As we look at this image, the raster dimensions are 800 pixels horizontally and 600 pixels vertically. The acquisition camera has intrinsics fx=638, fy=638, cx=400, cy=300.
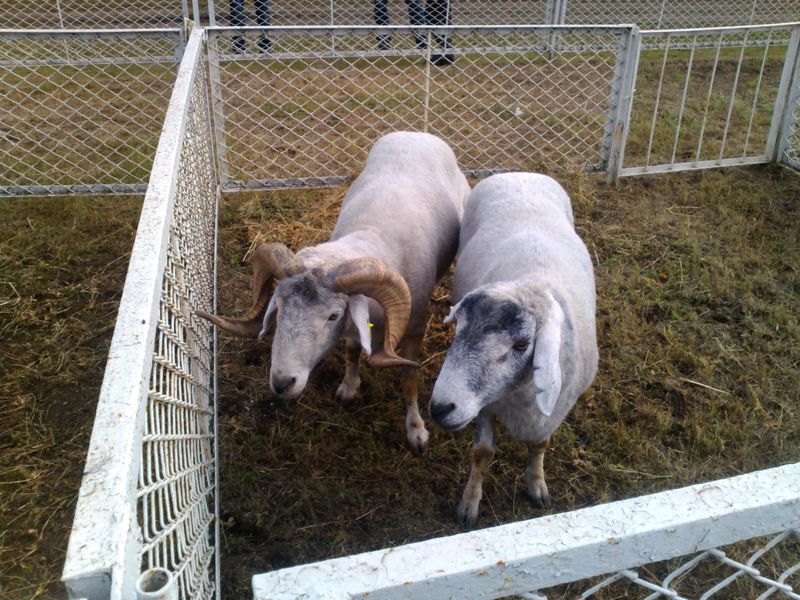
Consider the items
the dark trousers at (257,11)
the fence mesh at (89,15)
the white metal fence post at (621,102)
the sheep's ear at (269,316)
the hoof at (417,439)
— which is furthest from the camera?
the fence mesh at (89,15)

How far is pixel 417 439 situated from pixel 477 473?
452mm

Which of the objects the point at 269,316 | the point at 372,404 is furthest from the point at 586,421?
the point at 269,316

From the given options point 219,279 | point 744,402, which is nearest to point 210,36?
point 219,279

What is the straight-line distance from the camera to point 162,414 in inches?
69.4

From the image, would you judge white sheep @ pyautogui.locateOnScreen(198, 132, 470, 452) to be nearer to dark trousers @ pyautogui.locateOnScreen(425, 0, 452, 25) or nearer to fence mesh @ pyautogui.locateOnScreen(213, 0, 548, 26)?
dark trousers @ pyautogui.locateOnScreen(425, 0, 452, 25)

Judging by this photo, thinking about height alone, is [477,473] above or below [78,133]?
below

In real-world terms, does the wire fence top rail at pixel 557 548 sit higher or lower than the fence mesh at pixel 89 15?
higher

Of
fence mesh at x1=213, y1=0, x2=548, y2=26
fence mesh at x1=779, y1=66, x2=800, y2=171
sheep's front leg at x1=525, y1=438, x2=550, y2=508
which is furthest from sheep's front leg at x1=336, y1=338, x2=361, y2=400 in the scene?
fence mesh at x1=213, y1=0, x2=548, y2=26

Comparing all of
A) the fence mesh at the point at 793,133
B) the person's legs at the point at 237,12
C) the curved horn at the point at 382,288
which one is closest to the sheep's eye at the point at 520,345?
the curved horn at the point at 382,288

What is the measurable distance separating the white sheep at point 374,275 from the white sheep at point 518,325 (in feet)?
0.82

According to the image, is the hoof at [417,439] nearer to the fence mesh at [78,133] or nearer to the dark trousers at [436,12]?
the fence mesh at [78,133]

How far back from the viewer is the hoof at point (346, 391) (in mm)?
3607

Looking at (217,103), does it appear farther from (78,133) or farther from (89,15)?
(89,15)

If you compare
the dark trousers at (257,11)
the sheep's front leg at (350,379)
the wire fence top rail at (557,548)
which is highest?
the dark trousers at (257,11)
